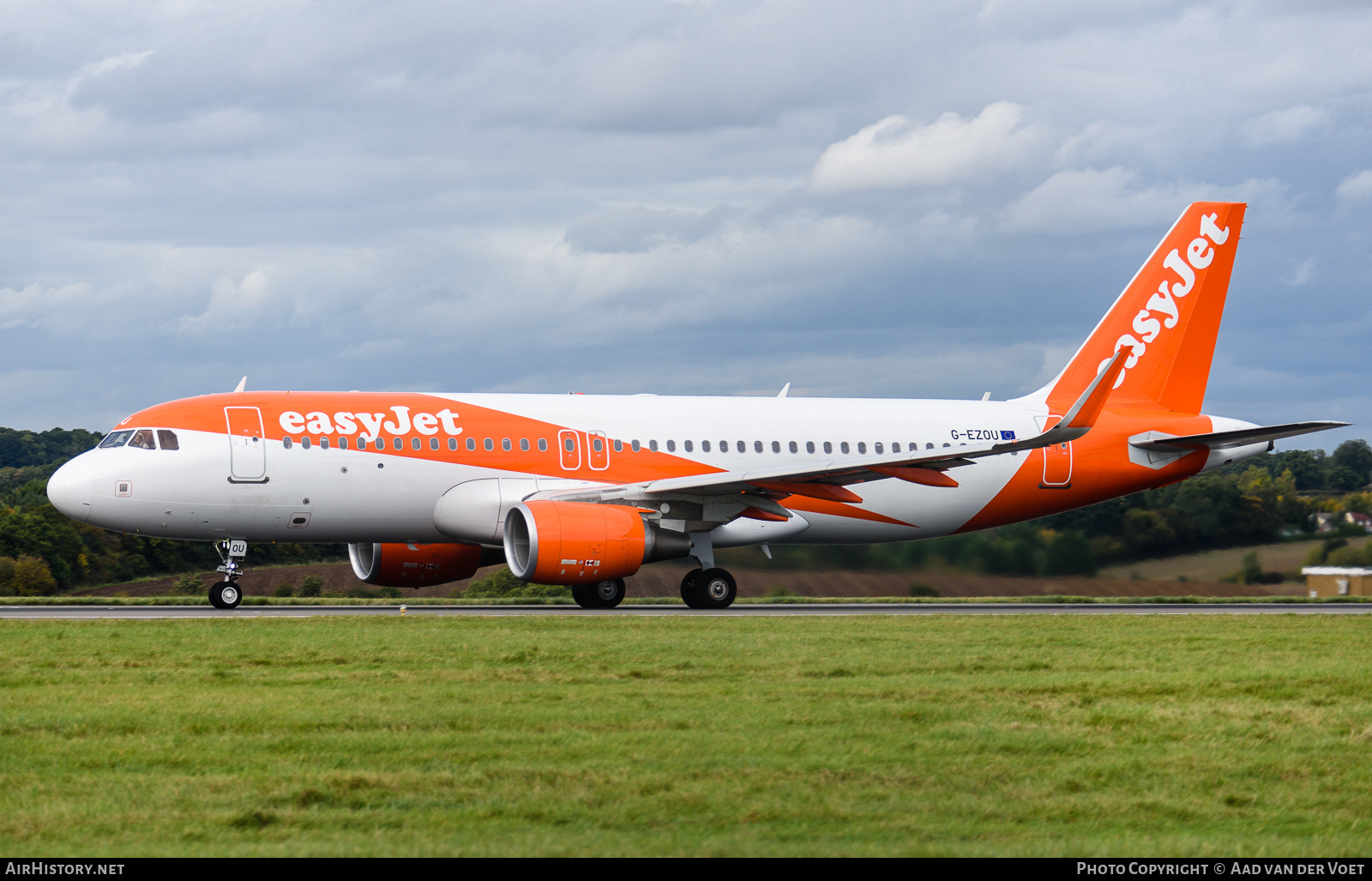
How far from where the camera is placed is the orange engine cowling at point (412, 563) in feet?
84.6

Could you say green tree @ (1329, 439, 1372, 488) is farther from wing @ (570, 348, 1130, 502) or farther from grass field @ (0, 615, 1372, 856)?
grass field @ (0, 615, 1372, 856)

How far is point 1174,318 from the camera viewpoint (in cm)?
2884

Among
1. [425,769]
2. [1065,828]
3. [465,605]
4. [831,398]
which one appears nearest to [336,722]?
[425,769]

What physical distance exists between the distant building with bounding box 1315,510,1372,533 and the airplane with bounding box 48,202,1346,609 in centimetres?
174

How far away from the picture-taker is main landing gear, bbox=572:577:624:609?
2464cm

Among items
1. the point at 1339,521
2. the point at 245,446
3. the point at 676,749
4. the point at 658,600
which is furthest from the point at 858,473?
the point at 676,749

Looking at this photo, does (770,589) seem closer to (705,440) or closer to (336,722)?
(705,440)

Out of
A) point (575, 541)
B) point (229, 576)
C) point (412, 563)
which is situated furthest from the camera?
point (412, 563)

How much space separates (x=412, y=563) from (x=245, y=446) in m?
4.53

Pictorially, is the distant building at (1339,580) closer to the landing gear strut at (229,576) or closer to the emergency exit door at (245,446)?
the emergency exit door at (245,446)

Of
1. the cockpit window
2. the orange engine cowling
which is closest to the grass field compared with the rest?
the cockpit window

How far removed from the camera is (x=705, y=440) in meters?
25.3

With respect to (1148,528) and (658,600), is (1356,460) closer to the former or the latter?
(1148,528)
